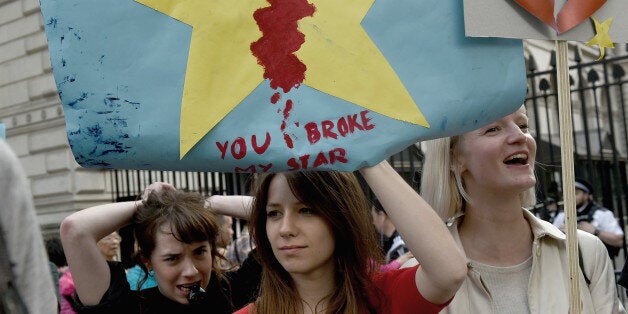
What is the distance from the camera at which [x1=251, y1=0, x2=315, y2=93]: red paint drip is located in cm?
191

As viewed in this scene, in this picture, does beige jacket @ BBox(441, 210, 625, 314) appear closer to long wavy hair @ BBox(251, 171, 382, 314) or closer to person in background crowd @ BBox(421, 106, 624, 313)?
person in background crowd @ BBox(421, 106, 624, 313)

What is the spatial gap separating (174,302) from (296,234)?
91 centimetres

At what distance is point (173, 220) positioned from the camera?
2924 mm

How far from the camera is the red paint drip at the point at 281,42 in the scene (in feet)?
6.26

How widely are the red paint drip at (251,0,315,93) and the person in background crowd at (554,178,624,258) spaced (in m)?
5.74

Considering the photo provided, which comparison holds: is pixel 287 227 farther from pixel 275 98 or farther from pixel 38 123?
pixel 38 123

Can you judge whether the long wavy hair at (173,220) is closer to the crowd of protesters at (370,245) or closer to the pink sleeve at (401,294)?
the crowd of protesters at (370,245)

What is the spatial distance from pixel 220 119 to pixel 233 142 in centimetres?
6

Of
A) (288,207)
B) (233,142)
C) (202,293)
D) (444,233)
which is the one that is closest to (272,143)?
(233,142)

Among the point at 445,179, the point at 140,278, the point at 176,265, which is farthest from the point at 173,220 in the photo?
the point at 445,179

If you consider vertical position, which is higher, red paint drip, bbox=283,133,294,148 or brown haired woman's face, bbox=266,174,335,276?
red paint drip, bbox=283,133,294,148

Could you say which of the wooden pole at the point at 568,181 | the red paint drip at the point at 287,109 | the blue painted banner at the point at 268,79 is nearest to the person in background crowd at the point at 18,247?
the blue painted banner at the point at 268,79

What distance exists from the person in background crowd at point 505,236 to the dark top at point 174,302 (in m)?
0.86

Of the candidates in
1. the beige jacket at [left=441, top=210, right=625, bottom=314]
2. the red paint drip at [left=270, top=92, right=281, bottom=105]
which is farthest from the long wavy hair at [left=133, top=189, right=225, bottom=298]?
the red paint drip at [left=270, top=92, right=281, bottom=105]
